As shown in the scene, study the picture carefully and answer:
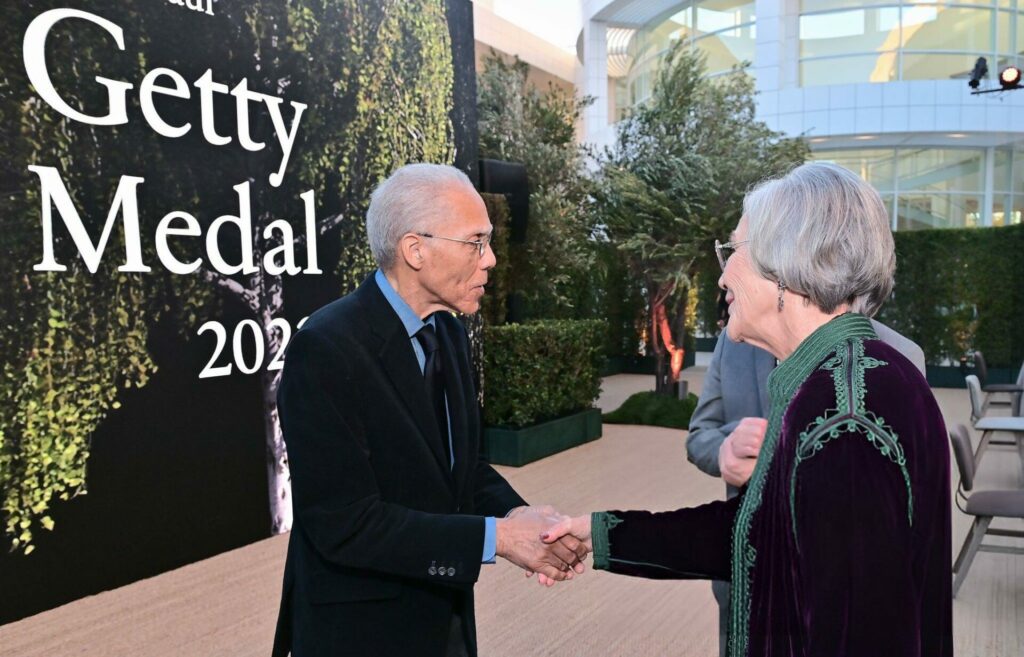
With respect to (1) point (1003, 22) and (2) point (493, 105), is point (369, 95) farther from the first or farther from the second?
(1) point (1003, 22)

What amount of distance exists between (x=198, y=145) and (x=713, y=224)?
7.47 meters

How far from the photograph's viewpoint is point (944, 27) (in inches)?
746

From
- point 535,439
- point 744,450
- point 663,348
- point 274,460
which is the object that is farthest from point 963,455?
point 663,348

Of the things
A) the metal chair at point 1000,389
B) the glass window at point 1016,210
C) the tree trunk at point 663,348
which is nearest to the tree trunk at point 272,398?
the tree trunk at point 663,348

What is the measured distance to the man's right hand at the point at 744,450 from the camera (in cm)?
171

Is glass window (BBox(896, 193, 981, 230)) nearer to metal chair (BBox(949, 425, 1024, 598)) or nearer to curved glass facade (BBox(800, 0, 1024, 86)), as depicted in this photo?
curved glass facade (BBox(800, 0, 1024, 86))

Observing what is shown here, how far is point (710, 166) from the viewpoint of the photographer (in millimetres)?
10609

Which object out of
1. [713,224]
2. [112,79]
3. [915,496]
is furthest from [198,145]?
[713,224]

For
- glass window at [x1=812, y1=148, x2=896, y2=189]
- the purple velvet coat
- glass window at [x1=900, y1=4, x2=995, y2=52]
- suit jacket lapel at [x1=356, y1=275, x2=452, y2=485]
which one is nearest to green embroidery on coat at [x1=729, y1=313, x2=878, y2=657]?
the purple velvet coat

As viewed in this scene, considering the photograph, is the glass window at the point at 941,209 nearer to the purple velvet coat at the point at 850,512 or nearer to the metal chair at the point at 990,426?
the metal chair at the point at 990,426

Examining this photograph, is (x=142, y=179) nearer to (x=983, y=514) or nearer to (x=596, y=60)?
(x=983, y=514)

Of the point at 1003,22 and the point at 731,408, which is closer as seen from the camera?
the point at 731,408

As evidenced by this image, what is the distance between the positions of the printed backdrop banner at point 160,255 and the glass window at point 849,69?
654 inches

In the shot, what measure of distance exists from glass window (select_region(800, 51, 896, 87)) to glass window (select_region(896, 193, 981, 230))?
3230mm
